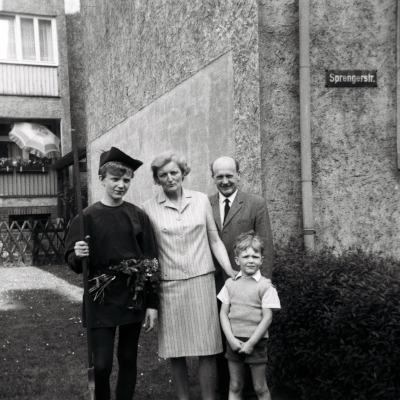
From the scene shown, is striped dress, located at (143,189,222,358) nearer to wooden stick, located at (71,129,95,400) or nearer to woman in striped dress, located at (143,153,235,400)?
woman in striped dress, located at (143,153,235,400)

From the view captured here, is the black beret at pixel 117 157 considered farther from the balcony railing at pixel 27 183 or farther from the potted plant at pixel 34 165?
the potted plant at pixel 34 165

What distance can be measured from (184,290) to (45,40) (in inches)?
662

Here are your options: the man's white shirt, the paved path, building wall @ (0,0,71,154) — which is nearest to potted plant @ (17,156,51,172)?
building wall @ (0,0,71,154)

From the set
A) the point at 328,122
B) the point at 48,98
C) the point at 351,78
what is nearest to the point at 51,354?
the point at 328,122

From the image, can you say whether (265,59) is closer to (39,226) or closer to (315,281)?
(315,281)

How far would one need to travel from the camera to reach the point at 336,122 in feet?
19.9

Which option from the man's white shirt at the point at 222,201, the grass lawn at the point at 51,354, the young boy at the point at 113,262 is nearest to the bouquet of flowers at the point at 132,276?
the young boy at the point at 113,262

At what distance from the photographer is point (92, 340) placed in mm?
3760

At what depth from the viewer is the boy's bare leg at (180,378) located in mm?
4004

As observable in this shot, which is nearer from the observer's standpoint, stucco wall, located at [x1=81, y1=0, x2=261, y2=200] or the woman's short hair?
the woman's short hair

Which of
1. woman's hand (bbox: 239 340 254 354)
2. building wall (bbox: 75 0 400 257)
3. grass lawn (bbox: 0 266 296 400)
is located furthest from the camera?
building wall (bbox: 75 0 400 257)

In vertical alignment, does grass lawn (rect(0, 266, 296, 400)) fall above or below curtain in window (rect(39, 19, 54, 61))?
below

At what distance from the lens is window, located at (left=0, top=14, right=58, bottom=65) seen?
18430 mm

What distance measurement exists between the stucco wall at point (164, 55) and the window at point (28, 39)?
5.76m
